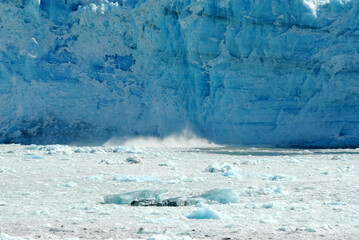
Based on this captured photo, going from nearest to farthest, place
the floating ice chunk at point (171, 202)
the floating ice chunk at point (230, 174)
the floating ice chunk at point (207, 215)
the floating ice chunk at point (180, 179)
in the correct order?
the floating ice chunk at point (207, 215)
the floating ice chunk at point (171, 202)
the floating ice chunk at point (180, 179)
the floating ice chunk at point (230, 174)

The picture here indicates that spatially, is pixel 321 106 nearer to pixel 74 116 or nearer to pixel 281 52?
pixel 281 52

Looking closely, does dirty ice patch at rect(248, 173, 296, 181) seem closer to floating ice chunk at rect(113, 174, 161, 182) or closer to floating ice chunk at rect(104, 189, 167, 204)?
floating ice chunk at rect(113, 174, 161, 182)

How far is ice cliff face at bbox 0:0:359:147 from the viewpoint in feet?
63.9

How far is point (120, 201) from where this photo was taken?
224 inches

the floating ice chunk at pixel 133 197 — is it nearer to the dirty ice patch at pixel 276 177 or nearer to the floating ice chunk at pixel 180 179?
the floating ice chunk at pixel 180 179

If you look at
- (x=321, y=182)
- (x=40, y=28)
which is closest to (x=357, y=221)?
(x=321, y=182)

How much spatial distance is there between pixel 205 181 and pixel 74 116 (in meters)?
13.5

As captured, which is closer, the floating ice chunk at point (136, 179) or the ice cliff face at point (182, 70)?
the floating ice chunk at point (136, 179)

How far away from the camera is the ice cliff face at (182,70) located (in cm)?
1947

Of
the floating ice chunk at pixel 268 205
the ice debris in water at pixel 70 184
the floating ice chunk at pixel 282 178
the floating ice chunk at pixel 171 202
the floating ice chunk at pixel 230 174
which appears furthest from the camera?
the floating ice chunk at pixel 230 174

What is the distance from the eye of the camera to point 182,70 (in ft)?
67.4

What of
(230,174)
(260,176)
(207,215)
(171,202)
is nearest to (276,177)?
(260,176)

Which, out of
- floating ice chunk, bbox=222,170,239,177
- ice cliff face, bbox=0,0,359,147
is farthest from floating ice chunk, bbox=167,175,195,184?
ice cliff face, bbox=0,0,359,147

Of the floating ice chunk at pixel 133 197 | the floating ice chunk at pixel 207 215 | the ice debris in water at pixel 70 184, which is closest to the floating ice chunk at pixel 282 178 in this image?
the floating ice chunk at pixel 133 197
